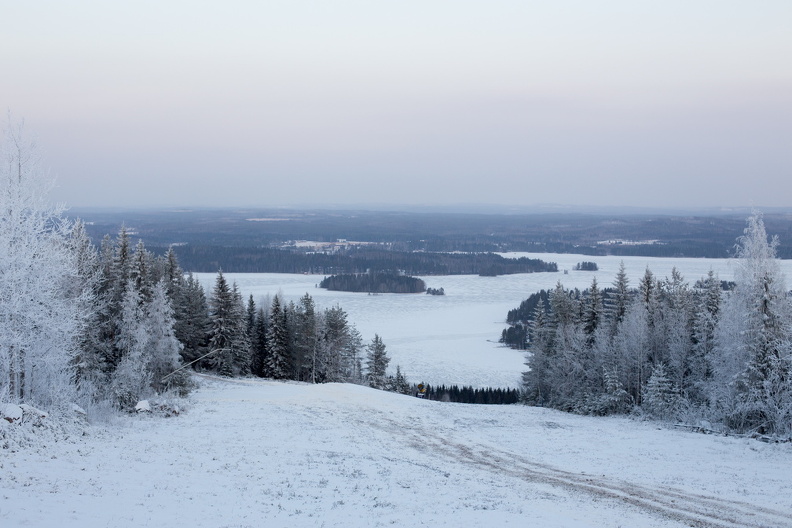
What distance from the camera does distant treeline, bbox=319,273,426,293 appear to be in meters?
140

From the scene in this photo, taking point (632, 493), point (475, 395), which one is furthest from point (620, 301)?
point (632, 493)

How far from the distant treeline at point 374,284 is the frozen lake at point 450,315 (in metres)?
5.75

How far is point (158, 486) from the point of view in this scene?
12.9 m

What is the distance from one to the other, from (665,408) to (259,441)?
2364 centimetres

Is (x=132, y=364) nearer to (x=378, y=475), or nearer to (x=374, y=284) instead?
(x=378, y=475)

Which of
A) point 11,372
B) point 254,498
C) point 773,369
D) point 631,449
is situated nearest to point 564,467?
point 631,449

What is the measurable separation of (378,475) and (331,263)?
168 metres

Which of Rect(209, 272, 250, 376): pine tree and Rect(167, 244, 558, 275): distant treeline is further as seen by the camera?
Rect(167, 244, 558, 275): distant treeline

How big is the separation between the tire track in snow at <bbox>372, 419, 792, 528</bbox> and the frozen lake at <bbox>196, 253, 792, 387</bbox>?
55.3 ft

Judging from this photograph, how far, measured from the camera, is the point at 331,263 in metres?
184

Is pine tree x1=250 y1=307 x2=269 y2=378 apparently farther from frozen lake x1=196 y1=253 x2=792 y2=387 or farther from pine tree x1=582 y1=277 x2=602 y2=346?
pine tree x1=582 y1=277 x2=602 y2=346

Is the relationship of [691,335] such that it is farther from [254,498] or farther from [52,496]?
[52,496]

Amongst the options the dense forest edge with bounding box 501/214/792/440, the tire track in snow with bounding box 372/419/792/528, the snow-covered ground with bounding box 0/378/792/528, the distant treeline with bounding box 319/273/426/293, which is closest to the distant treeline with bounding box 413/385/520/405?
the dense forest edge with bounding box 501/214/792/440

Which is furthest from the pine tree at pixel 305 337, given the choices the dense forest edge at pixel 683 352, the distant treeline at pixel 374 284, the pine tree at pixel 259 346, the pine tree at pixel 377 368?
the distant treeline at pixel 374 284
